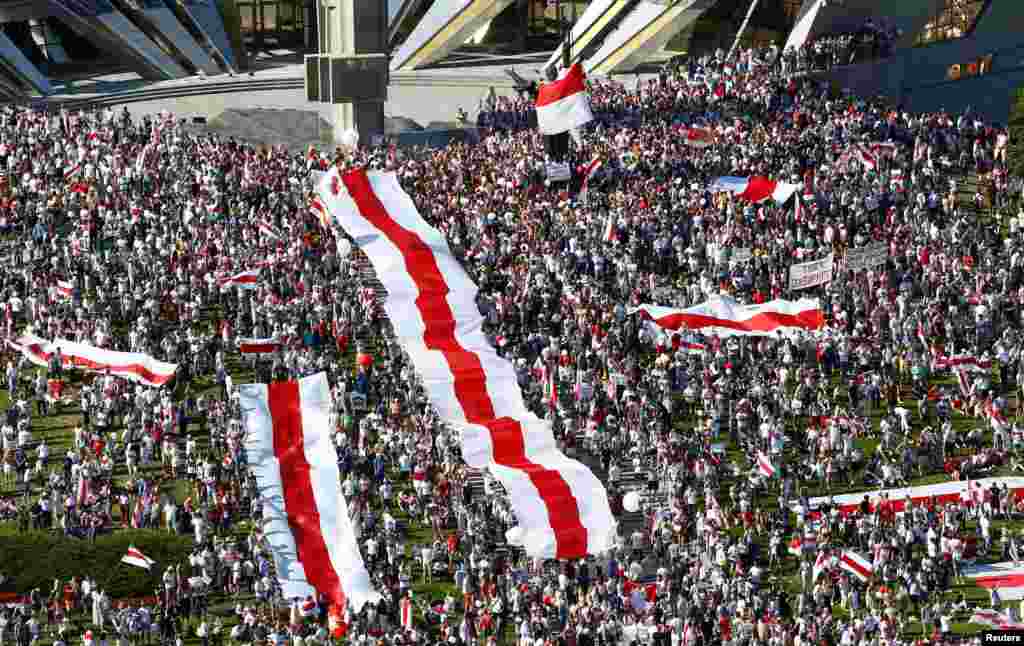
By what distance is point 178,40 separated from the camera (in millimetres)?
90562

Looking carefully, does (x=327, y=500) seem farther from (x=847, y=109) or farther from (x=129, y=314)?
(x=847, y=109)

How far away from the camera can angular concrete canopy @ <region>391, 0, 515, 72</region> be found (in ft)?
294

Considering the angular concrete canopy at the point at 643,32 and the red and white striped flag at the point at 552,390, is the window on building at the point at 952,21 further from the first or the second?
the red and white striped flag at the point at 552,390

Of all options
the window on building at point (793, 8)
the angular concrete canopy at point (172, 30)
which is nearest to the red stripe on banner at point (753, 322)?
the window on building at point (793, 8)

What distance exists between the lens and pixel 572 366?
206ft

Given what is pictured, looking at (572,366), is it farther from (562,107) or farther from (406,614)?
(562,107)

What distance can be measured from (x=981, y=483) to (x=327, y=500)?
14460mm

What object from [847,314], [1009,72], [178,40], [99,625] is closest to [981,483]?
[847,314]

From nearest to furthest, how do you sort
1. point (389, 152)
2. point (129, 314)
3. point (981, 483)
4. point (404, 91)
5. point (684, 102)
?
point (981, 483) < point (129, 314) < point (389, 152) < point (684, 102) < point (404, 91)

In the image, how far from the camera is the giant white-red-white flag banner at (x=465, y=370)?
55.5 metres

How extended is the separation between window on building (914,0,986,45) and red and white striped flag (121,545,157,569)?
4039 centimetres

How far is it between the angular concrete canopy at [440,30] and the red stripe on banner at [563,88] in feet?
55.2

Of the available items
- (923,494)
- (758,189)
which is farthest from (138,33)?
(923,494)

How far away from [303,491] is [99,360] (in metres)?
8.11
